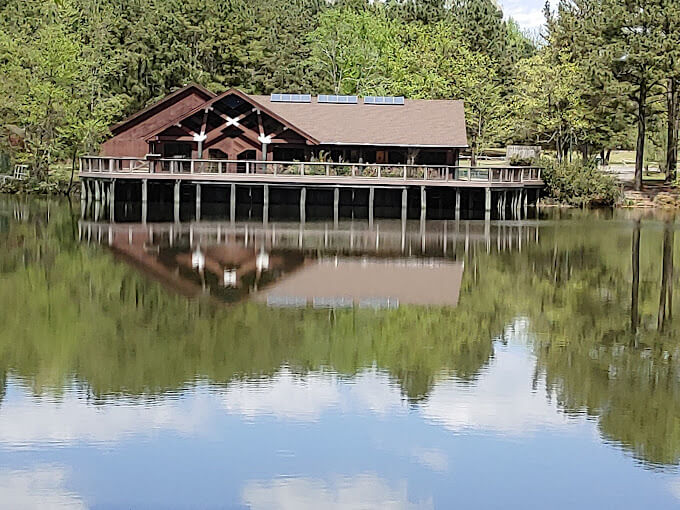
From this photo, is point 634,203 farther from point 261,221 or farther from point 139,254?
point 139,254

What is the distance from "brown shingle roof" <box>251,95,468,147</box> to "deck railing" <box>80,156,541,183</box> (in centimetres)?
315

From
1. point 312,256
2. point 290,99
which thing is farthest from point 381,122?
point 312,256

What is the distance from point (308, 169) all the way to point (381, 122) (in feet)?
20.1

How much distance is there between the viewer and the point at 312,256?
28.4 meters

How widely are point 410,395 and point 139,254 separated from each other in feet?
51.7

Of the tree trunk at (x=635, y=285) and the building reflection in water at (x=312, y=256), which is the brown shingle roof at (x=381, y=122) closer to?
the building reflection in water at (x=312, y=256)

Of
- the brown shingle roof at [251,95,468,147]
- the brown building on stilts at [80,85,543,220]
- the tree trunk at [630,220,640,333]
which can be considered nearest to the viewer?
the tree trunk at [630,220,640,333]

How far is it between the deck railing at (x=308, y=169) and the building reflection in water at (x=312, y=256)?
8.81ft

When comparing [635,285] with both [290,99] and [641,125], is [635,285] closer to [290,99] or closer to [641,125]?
[290,99]

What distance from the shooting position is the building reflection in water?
22156 mm

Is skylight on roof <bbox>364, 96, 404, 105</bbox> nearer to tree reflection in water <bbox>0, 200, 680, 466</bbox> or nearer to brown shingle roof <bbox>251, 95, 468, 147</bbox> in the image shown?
brown shingle roof <bbox>251, 95, 468, 147</bbox>

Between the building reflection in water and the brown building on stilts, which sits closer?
the building reflection in water

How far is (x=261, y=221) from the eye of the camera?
40.1 m

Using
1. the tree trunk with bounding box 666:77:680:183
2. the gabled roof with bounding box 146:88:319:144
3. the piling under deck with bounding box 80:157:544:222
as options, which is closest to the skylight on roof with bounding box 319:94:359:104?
the gabled roof with bounding box 146:88:319:144
